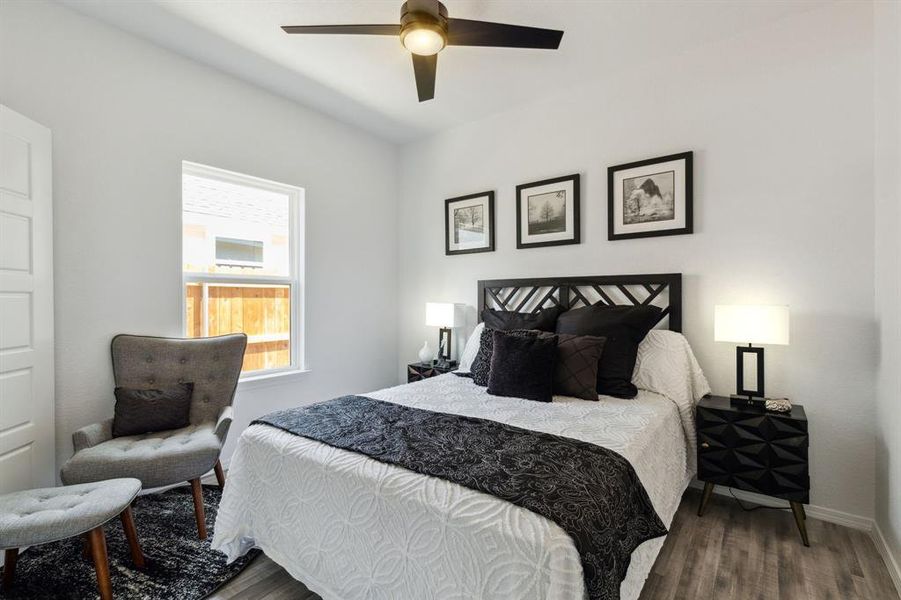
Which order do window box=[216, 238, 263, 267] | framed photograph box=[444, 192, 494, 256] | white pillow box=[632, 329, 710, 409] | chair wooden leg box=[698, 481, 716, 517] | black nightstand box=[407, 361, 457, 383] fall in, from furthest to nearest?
1. framed photograph box=[444, 192, 494, 256]
2. black nightstand box=[407, 361, 457, 383]
3. window box=[216, 238, 263, 267]
4. white pillow box=[632, 329, 710, 409]
5. chair wooden leg box=[698, 481, 716, 517]

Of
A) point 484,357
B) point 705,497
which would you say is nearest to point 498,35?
point 484,357

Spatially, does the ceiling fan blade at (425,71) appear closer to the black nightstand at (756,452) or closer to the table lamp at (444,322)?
the table lamp at (444,322)

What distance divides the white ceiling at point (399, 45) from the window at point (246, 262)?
2.70ft

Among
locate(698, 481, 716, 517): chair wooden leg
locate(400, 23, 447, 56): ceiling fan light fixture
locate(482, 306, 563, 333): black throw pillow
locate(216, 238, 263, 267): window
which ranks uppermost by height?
locate(400, 23, 447, 56): ceiling fan light fixture

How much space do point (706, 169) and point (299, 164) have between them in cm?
307

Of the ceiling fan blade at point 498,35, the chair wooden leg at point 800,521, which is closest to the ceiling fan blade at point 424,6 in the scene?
the ceiling fan blade at point 498,35

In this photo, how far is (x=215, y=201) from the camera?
10.1 ft

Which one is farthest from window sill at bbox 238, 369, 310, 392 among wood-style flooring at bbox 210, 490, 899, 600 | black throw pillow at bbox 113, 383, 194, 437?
wood-style flooring at bbox 210, 490, 899, 600

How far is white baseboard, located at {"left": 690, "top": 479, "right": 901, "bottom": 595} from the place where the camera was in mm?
1873

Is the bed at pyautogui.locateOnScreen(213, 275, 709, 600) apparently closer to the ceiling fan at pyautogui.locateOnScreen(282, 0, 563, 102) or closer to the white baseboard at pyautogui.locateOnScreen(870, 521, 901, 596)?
the white baseboard at pyautogui.locateOnScreen(870, 521, 901, 596)

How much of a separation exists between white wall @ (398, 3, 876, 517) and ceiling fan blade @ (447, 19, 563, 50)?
1.32 m

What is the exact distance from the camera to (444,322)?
12.0 feet

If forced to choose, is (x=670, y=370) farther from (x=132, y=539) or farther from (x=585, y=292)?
(x=132, y=539)

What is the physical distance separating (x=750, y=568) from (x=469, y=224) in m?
3.01
